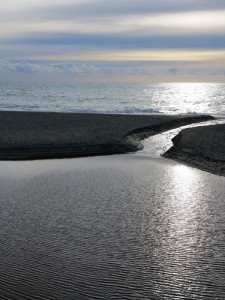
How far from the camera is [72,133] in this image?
102ft

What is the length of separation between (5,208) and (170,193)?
258 inches

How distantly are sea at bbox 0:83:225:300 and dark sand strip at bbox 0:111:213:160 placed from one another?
15.6 ft

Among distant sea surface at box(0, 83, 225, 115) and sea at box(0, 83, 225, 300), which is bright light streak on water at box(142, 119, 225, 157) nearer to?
sea at box(0, 83, 225, 300)

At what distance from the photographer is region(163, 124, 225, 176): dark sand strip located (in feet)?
71.3

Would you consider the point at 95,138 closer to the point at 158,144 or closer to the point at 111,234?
the point at 158,144

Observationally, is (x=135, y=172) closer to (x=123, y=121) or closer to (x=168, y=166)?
(x=168, y=166)

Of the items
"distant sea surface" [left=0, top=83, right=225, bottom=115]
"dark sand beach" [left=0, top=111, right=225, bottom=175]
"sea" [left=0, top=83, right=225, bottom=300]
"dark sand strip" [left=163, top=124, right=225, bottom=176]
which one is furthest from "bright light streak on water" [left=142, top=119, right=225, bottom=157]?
"distant sea surface" [left=0, top=83, right=225, bottom=115]

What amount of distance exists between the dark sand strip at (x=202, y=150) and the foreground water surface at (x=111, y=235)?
197 centimetres

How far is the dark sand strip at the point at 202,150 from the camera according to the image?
2173 centimetres

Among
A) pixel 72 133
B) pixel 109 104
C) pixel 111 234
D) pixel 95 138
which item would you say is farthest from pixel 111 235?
pixel 109 104

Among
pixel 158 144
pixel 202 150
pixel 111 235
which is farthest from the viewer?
pixel 158 144

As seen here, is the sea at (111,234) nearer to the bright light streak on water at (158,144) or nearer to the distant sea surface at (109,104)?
the bright light streak on water at (158,144)

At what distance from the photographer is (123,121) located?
1485 inches

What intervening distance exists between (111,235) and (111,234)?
8 cm
